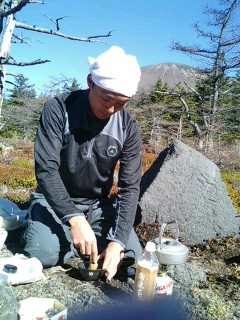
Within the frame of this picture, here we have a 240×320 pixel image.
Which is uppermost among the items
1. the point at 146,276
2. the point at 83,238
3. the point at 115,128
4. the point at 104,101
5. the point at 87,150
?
the point at 104,101

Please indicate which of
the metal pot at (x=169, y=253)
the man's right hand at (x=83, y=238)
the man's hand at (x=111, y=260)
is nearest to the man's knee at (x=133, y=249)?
the metal pot at (x=169, y=253)

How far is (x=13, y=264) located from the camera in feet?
10.4

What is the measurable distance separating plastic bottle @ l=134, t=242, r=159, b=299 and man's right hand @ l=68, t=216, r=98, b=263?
1.33 feet

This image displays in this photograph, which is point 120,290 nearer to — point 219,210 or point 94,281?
point 94,281

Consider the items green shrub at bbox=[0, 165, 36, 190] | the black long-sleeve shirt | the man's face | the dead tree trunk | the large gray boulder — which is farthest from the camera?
green shrub at bbox=[0, 165, 36, 190]

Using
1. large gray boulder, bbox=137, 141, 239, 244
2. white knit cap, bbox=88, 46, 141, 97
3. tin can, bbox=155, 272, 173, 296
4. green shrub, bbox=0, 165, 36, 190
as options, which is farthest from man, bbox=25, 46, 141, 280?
green shrub, bbox=0, 165, 36, 190

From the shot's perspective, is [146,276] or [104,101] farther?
[104,101]

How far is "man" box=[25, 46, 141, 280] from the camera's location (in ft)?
10.2

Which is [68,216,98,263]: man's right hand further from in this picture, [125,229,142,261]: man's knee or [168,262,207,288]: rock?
[168,262,207,288]: rock

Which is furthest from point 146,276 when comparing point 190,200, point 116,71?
point 190,200

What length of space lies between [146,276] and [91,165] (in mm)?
1219

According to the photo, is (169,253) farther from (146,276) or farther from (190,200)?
(190,200)

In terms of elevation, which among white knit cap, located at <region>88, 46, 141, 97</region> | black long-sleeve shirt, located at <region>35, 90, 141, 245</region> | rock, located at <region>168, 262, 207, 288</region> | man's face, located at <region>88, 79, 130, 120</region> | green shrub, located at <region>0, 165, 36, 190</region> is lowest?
green shrub, located at <region>0, 165, 36, 190</region>

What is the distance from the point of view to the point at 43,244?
3432 millimetres
